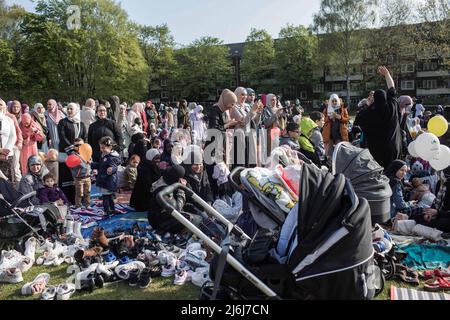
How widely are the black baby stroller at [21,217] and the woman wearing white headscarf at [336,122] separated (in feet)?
18.5

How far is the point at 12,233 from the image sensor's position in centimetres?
469

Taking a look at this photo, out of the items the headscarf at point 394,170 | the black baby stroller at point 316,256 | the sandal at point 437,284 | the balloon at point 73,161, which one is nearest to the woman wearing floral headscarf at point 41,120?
the balloon at point 73,161

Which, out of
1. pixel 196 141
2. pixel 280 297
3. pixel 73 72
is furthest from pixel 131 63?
pixel 280 297

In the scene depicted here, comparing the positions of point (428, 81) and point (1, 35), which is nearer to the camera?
point (1, 35)

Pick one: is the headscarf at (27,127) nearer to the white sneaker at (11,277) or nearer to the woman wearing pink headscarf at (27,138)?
the woman wearing pink headscarf at (27,138)

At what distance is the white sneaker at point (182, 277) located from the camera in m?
3.76

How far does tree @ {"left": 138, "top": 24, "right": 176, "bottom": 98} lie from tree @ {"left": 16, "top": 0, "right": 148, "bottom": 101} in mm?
12062

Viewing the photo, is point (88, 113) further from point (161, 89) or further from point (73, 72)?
point (161, 89)

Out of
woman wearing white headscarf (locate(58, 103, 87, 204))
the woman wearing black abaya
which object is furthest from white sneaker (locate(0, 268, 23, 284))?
the woman wearing black abaya

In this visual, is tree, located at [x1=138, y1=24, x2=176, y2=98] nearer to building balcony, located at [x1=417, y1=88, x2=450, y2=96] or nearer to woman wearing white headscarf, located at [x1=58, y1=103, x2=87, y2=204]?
building balcony, located at [x1=417, y1=88, x2=450, y2=96]

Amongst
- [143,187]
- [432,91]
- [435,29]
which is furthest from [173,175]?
[432,91]

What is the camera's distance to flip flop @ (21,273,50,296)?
3537 millimetres

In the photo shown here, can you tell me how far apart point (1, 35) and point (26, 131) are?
132 feet

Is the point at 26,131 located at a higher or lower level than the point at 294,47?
lower
